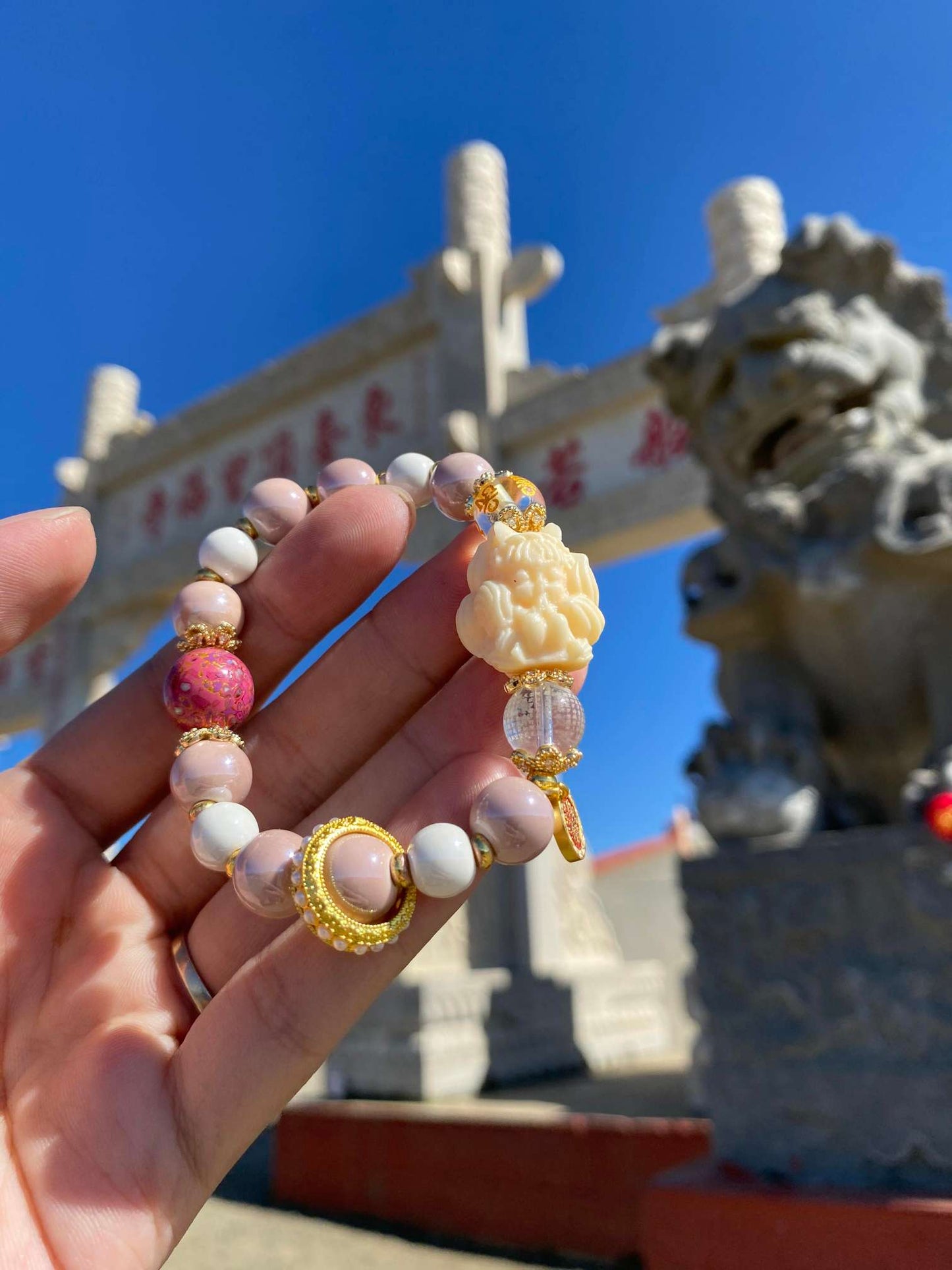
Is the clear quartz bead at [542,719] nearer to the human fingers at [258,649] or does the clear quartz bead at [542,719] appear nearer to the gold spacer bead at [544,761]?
the gold spacer bead at [544,761]

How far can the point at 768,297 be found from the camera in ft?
5.77

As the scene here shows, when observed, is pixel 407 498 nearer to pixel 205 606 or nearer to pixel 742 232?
pixel 205 606

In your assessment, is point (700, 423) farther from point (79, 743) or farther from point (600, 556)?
point (600, 556)

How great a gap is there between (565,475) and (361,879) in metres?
3.27

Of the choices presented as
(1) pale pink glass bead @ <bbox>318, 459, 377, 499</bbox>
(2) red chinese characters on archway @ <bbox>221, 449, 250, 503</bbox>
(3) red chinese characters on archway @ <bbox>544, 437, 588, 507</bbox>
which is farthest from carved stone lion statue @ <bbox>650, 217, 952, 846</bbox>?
(2) red chinese characters on archway @ <bbox>221, 449, 250, 503</bbox>

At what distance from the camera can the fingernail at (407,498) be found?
1002mm

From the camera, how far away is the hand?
737 mm

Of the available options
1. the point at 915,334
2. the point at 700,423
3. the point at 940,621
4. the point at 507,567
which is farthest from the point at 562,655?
the point at 915,334

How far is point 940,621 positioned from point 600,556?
2269 mm

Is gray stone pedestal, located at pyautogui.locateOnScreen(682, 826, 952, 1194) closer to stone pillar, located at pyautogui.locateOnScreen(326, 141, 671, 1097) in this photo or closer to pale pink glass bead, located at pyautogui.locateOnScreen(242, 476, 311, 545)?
pale pink glass bead, located at pyautogui.locateOnScreen(242, 476, 311, 545)

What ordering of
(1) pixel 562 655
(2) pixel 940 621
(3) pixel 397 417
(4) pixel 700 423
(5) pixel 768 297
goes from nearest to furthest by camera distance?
1. (1) pixel 562 655
2. (2) pixel 940 621
3. (5) pixel 768 297
4. (4) pixel 700 423
5. (3) pixel 397 417

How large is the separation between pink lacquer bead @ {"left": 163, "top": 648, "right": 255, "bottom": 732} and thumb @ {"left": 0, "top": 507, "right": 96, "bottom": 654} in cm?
14

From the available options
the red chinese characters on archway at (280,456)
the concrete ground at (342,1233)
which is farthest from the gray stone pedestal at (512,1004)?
the red chinese characters on archway at (280,456)

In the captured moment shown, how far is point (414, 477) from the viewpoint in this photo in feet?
3.50
